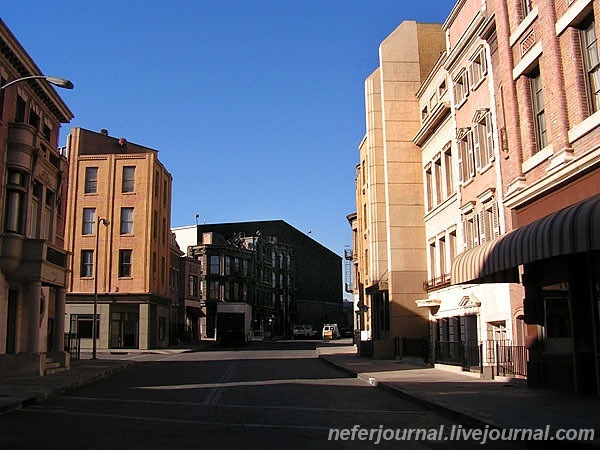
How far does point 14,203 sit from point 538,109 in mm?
18518

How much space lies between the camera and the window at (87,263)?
1964 inches

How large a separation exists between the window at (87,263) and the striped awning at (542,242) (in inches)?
1485

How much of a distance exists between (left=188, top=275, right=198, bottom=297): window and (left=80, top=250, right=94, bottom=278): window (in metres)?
20.1

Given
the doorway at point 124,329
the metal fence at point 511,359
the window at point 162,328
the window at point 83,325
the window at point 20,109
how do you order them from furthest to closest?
the window at point 162,328 < the doorway at point 124,329 < the window at point 83,325 < the window at point 20,109 < the metal fence at point 511,359

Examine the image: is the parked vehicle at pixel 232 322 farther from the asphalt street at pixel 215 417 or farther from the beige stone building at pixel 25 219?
the asphalt street at pixel 215 417

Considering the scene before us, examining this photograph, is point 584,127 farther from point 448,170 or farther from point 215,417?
point 448,170

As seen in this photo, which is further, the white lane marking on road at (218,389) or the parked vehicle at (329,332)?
the parked vehicle at (329,332)

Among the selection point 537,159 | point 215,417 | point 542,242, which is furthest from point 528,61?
point 215,417

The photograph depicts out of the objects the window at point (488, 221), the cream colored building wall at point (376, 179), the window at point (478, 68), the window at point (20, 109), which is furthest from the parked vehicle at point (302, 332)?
the window at point (478, 68)

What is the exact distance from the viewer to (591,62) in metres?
14.2

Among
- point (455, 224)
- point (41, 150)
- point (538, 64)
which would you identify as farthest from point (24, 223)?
point (538, 64)

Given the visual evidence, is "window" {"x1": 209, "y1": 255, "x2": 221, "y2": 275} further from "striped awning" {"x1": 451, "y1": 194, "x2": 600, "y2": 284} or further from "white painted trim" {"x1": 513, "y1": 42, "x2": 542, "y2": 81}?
"white painted trim" {"x1": 513, "y1": 42, "x2": 542, "y2": 81}

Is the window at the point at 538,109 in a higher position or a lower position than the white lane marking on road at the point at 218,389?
higher

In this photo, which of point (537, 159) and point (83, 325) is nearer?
point (537, 159)
